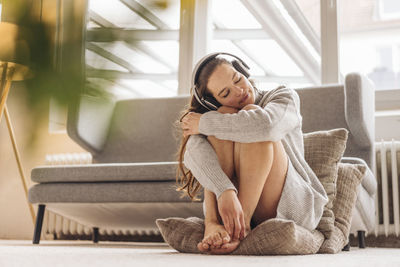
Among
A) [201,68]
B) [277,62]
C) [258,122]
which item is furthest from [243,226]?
[277,62]

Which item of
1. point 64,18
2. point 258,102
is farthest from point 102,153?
point 64,18

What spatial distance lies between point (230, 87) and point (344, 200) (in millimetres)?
536

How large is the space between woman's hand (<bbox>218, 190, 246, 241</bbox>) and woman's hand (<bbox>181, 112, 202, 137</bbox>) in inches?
9.1

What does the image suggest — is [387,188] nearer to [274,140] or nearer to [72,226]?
[274,140]

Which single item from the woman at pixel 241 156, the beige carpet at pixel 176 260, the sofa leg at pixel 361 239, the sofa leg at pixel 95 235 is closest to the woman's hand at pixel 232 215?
the woman at pixel 241 156

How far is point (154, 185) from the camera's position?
84.0 inches

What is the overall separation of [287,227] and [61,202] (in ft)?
4.28

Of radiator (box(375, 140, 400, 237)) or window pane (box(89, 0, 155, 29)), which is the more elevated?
window pane (box(89, 0, 155, 29))

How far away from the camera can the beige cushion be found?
5.07ft

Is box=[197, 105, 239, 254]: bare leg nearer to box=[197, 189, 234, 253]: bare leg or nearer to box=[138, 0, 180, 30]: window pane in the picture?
box=[197, 189, 234, 253]: bare leg

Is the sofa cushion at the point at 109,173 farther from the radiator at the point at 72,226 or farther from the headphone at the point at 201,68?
the radiator at the point at 72,226

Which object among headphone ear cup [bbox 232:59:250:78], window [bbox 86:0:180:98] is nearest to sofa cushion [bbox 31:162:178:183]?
headphone ear cup [bbox 232:59:250:78]

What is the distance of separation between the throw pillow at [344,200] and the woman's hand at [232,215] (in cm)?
34

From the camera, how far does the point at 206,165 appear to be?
1396 millimetres
